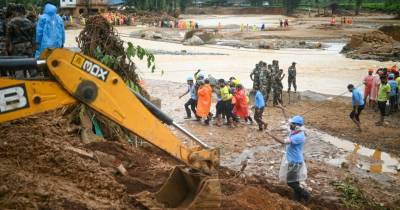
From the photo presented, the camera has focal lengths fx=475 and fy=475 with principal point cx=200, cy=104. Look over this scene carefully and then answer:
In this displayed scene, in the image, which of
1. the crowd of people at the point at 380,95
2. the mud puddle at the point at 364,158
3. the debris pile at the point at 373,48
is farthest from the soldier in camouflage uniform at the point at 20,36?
the debris pile at the point at 373,48

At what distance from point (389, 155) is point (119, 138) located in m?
7.04

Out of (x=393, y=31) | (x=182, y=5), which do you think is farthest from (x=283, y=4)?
(x=393, y=31)

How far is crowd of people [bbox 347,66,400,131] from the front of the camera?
14.0m

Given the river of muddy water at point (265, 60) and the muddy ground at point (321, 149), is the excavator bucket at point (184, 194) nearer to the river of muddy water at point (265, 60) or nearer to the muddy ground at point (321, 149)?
the muddy ground at point (321, 149)

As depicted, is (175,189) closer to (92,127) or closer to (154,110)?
(154,110)

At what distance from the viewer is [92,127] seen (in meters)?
8.68

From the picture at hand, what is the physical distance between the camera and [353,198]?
8.58 m

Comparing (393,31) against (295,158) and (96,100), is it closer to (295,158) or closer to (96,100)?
(295,158)

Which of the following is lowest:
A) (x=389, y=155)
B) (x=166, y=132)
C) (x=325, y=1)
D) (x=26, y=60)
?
(x=389, y=155)

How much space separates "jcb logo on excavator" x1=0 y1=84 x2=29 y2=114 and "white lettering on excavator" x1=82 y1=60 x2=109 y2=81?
24.1 inches

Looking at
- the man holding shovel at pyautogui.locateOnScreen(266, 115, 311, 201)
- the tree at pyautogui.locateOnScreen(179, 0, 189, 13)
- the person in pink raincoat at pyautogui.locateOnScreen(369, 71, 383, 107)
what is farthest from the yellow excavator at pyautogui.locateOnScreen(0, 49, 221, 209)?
the tree at pyautogui.locateOnScreen(179, 0, 189, 13)

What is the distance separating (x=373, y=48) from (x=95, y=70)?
108 feet

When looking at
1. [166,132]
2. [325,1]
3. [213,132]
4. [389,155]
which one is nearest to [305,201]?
[166,132]

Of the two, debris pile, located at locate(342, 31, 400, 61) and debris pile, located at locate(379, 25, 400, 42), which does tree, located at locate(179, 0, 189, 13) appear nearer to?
debris pile, located at locate(379, 25, 400, 42)
